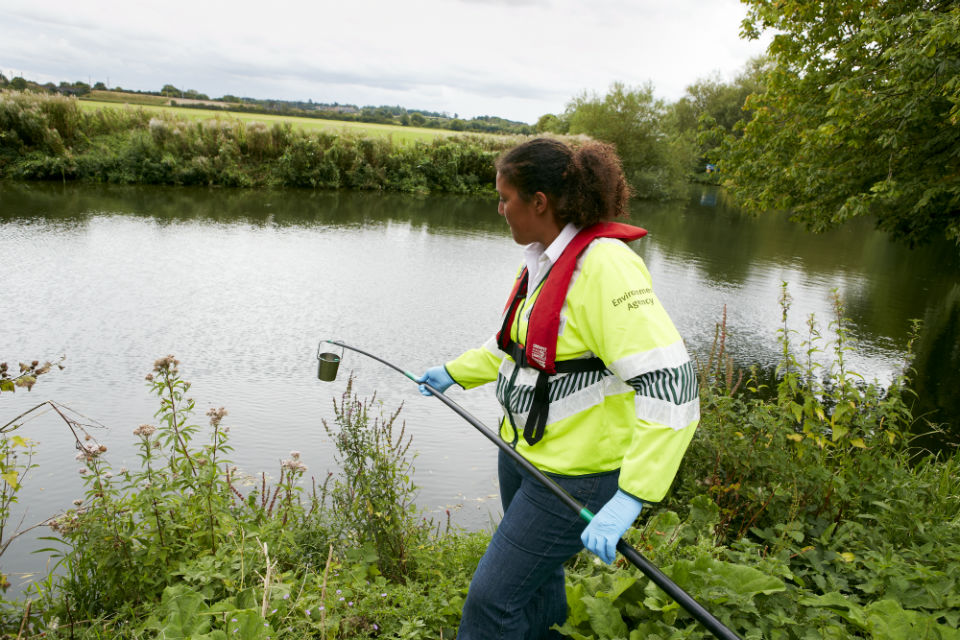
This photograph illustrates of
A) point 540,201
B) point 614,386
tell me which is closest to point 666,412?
point 614,386

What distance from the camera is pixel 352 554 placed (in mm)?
3303

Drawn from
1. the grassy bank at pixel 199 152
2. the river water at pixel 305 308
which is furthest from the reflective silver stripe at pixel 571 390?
the grassy bank at pixel 199 152

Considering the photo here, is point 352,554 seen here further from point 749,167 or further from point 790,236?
point 790,236

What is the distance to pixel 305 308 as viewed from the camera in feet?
30.7

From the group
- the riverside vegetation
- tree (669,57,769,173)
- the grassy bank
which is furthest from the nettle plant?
tree (669,57,769,173)

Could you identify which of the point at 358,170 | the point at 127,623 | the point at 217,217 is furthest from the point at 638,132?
the point at 127,623

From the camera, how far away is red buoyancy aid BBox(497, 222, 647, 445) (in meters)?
1.99

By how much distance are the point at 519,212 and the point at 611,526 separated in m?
1.05

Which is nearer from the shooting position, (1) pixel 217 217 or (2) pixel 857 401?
(2) pixel 857 401

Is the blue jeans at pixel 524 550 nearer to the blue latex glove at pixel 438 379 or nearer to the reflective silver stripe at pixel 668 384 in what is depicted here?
the reflective silver stripe at pixel 668 384

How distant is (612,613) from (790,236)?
23.2 metres

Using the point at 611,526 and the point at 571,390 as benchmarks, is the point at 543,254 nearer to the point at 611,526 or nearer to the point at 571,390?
the point at 571,390

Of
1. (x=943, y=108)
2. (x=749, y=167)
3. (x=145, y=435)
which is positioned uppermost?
(x=943, y=108)

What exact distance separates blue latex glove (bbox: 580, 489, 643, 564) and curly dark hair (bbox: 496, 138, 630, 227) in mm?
901
